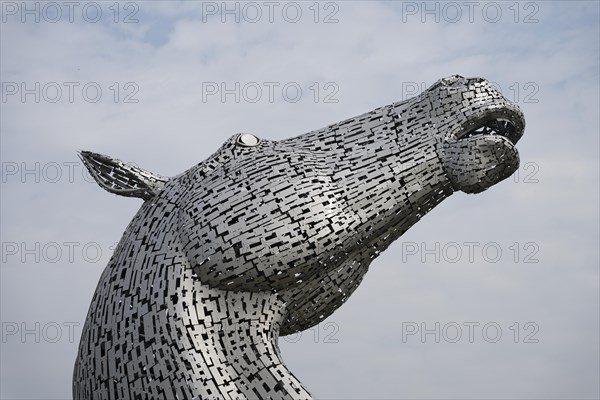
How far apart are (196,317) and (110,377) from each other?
64 centimetres

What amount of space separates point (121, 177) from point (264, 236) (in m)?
1.36

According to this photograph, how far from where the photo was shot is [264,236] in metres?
6.21

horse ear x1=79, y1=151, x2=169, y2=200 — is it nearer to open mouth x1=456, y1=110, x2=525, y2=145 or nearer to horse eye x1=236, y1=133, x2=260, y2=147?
horse eye x1=236, y1=133, x2=260, y2=147

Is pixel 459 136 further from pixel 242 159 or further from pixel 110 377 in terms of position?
pixel 110 377

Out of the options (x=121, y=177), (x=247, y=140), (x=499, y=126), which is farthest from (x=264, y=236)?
(x=499, y=126)

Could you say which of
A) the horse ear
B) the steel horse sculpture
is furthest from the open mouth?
the horse ear

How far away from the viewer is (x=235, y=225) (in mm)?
6246

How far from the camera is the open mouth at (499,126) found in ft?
21.9

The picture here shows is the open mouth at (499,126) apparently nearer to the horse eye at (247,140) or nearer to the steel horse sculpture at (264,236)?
the steel horse sculpture at (264,236)

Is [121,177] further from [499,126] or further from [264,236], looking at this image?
[499,126]

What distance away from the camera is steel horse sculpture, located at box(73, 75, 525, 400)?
242 inches

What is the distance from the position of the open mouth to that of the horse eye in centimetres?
131

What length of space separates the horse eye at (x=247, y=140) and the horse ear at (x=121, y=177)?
578 mm

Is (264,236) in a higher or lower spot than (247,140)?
lower
